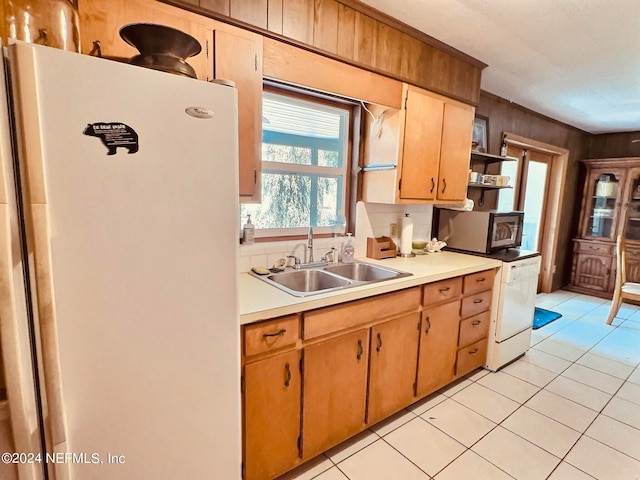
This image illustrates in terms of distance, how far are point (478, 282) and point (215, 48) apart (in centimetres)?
223

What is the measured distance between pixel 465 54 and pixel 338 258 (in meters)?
1.76

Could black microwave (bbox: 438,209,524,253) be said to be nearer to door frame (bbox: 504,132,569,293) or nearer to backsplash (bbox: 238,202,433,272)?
backsplash (bbox: 238,202,433,272)

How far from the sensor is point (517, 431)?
79.5 inches

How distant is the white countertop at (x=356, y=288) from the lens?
4.58 ft

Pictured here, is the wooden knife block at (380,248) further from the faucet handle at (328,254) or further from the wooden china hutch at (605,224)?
the wooden china hutch at (605,224)

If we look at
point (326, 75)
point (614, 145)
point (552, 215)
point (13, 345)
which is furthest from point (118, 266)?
point (614, 145)

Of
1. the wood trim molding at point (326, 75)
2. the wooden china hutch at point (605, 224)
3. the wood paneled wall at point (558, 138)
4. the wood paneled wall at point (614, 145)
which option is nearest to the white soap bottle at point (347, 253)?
the wood trim molding at point (326, 75)

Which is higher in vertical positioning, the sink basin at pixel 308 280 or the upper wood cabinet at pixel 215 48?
the upper wood cabinet at pixel 215 48

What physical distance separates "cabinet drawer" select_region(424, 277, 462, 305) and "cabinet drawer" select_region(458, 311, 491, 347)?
0.92ft

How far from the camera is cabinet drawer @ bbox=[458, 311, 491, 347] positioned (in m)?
2.43

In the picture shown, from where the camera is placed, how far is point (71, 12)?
105 centimetres

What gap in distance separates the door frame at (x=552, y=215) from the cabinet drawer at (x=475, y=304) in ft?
9.45

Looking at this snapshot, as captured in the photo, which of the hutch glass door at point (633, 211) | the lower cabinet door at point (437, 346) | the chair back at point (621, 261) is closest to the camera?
the lower cabinet door at point (437, 346)

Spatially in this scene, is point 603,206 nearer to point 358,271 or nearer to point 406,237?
point 406,237
